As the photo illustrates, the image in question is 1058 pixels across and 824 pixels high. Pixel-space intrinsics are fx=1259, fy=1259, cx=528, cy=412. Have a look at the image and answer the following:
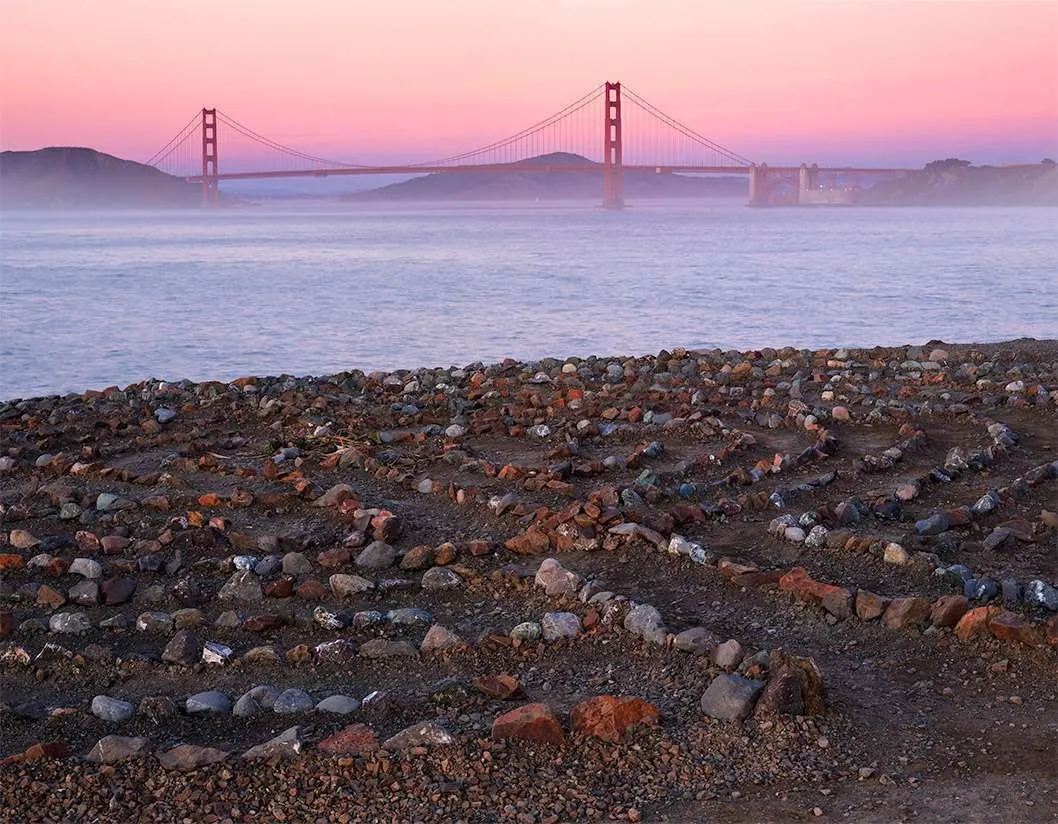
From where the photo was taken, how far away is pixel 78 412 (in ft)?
29.9

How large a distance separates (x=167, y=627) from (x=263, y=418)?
165 inches

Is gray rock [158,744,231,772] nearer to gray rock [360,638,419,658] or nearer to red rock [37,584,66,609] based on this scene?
gray rock [360,638,419,658]

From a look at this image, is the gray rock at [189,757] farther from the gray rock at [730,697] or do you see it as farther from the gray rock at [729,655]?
the gray rock at [729,655]

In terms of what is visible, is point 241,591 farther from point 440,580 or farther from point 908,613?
point 908,613

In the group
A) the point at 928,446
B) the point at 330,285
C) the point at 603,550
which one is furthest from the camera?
the point at 330,285

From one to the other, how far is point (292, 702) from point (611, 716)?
0.97 metres

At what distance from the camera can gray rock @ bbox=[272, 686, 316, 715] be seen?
373 centimetres

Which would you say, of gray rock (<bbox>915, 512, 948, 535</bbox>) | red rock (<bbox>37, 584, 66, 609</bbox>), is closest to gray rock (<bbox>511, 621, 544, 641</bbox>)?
red rock (<bbox>37, 584, 66, 609</bbox>)

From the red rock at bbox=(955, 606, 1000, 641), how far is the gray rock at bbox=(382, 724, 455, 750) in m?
1.78

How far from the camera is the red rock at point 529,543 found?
5.26 metres

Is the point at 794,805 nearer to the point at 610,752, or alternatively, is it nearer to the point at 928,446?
the point at 610,752

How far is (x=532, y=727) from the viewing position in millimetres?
3439

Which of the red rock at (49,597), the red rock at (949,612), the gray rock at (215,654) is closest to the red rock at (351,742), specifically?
the gray rock at (215,654)

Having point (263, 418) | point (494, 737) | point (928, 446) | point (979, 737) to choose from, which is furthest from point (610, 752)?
point (263, 418)
